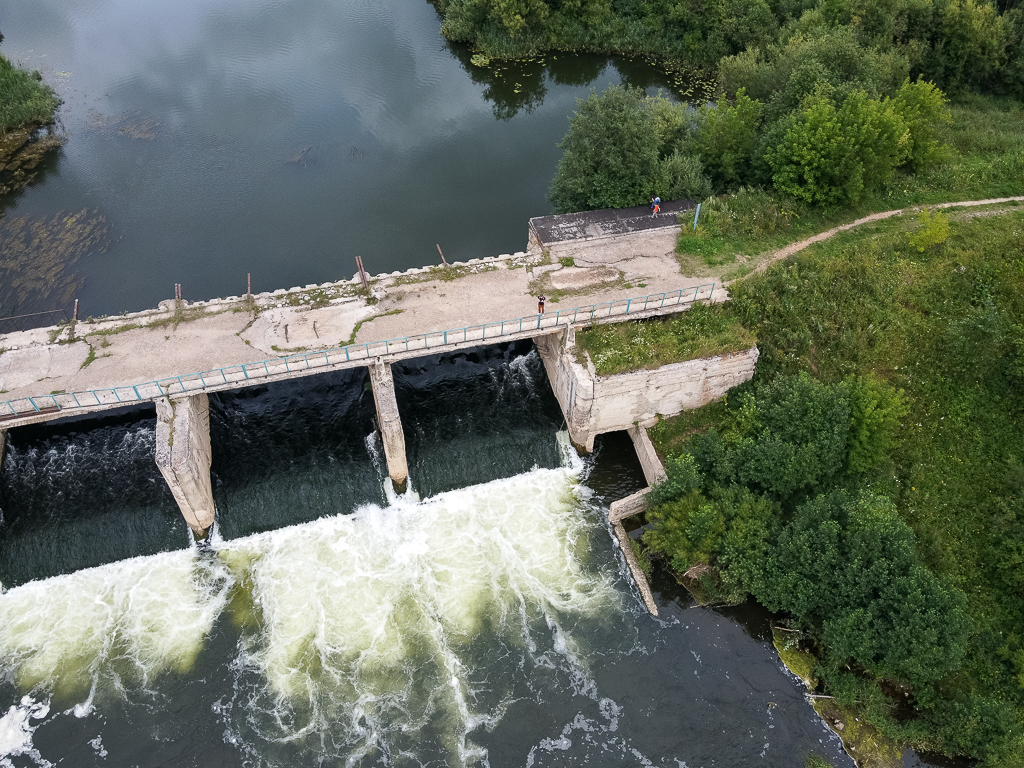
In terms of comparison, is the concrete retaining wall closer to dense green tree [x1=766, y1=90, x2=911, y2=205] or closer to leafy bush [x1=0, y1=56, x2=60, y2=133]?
dense green tree [x1=766, y1=90, x2=911, y2=205]

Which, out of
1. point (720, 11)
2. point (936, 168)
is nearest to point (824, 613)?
point (936, 168)

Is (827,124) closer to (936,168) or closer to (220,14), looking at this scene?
(936,168)

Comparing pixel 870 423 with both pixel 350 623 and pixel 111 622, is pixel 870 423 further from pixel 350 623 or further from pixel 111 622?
pixel 111 622

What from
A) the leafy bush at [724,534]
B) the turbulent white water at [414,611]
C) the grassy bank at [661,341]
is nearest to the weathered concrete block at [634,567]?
the turbulent white water at [414,611]

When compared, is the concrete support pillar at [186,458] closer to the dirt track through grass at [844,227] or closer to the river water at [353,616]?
the river water at [353,616]

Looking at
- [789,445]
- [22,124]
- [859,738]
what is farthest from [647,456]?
[22,124]
